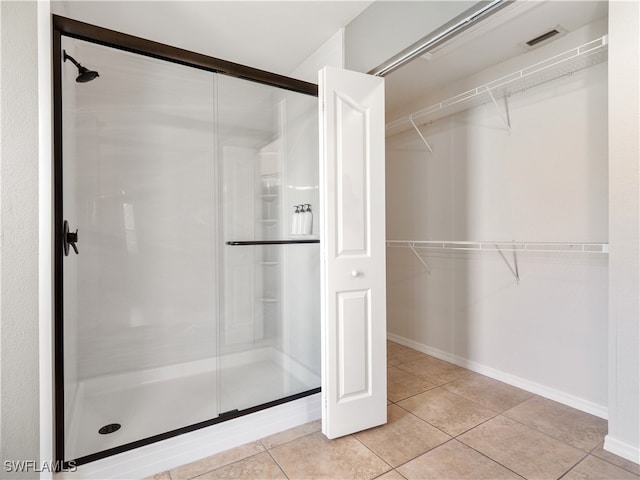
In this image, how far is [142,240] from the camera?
268 cm

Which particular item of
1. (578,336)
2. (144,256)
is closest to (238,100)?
(144,256)

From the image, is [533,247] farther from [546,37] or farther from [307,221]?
[307,221]

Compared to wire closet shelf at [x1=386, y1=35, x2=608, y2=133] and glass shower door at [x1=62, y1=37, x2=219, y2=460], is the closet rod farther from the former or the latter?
glass shower door at [x1=62, y1=37, x2=219, y2=460]

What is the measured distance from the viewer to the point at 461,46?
2420mm

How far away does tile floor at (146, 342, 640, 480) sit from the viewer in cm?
166

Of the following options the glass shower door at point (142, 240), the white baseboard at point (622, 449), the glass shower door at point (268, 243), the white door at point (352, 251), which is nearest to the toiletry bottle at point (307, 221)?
the glass shower door at point (268, 243)

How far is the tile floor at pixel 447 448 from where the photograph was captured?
166 centimetres

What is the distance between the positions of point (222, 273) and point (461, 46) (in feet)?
7.87

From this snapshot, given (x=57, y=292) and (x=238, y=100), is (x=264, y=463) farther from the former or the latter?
(x=238, y=100)

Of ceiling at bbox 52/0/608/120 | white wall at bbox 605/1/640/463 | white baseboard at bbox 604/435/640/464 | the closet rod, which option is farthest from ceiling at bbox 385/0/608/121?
white baseboard at bbox 604/435/640/464

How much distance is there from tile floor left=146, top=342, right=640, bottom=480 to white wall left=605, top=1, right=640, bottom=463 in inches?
9.4

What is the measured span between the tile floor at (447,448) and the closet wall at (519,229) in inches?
15.4

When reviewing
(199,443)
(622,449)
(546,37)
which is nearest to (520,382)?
(622,449)

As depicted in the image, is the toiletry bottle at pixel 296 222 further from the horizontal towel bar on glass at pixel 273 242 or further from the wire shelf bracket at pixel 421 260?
the wire shelf bracket at pixel 421 260
